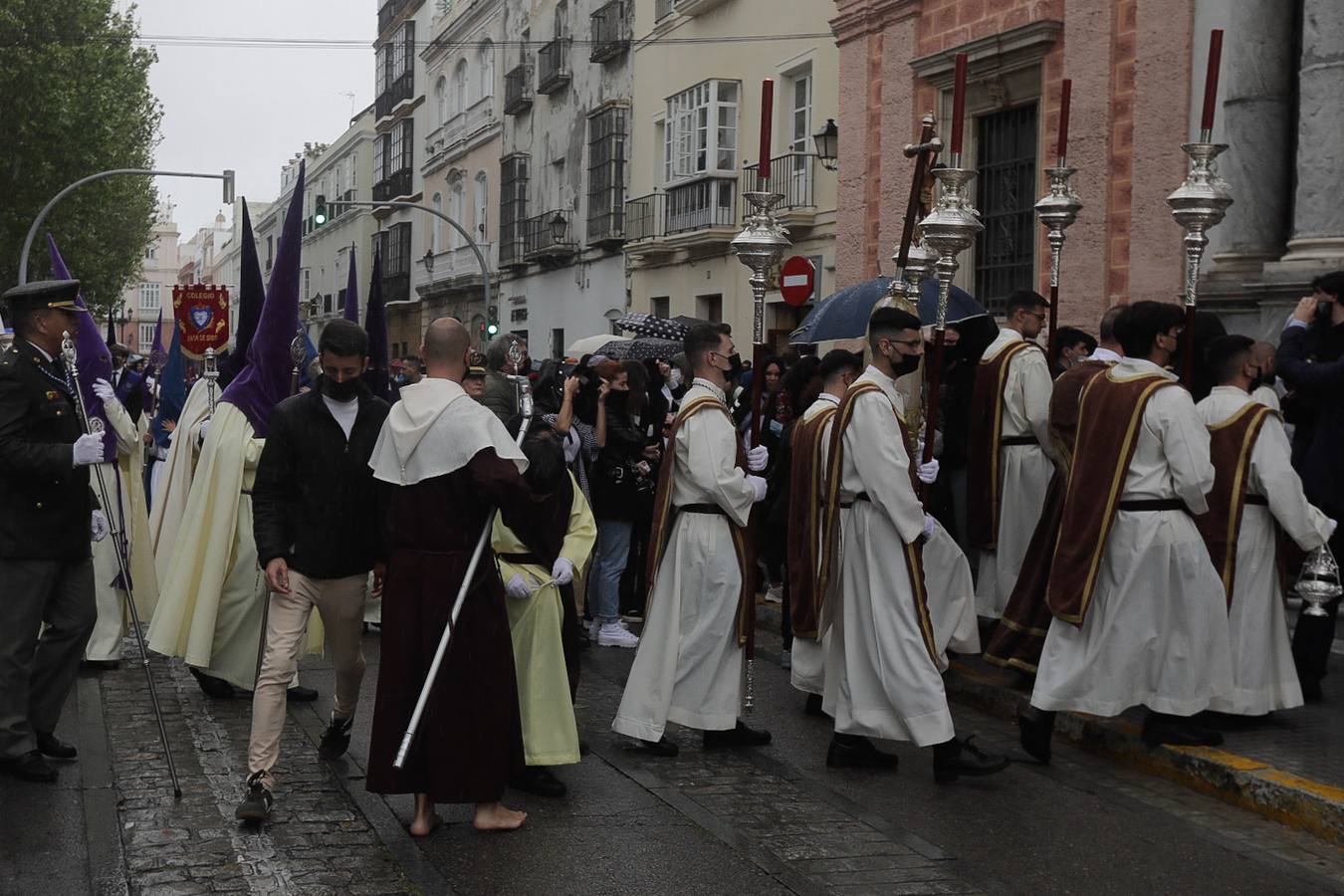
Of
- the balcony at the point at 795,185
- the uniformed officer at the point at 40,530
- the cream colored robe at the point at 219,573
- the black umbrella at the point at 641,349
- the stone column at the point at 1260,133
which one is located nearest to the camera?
the uniformed officer at the point at 40,530

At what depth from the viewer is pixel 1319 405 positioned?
27.8 ft

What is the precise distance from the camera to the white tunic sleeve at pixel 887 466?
686 centimetres

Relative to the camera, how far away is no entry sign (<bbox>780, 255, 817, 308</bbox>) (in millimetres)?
16562

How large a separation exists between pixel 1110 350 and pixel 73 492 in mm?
4941

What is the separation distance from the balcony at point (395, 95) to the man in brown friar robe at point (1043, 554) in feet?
143

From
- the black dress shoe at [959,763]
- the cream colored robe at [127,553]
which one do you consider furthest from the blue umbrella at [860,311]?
the cream colored robe at [127,553]

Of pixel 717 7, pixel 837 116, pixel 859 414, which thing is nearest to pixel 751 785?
pixel 859 414

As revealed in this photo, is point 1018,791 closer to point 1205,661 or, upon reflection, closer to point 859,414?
point 1205,661

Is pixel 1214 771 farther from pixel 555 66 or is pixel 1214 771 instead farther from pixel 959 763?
pixel 555 66

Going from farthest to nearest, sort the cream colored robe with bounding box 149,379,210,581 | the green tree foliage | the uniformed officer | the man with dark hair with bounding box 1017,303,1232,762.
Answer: the green tree foliage, the cream colored robe with bounding box 149,379,210,581, the man with dark hair with bounding box 1017,303,1232,762, the uniformed officer

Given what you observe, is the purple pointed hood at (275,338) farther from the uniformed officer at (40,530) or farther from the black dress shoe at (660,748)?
the black dress shoe at (660,748)

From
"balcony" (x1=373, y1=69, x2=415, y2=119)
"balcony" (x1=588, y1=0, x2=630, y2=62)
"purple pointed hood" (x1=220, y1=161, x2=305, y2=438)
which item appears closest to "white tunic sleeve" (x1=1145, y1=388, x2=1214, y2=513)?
"purple pointed hood" (x1=220, y1=161, x2=305, y2=438)

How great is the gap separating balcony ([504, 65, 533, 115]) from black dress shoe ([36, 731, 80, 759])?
95.4 ft

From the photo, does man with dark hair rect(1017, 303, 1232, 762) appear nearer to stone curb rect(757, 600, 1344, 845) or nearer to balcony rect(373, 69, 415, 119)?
stone curb rect(757, 600, 1344, 845)
